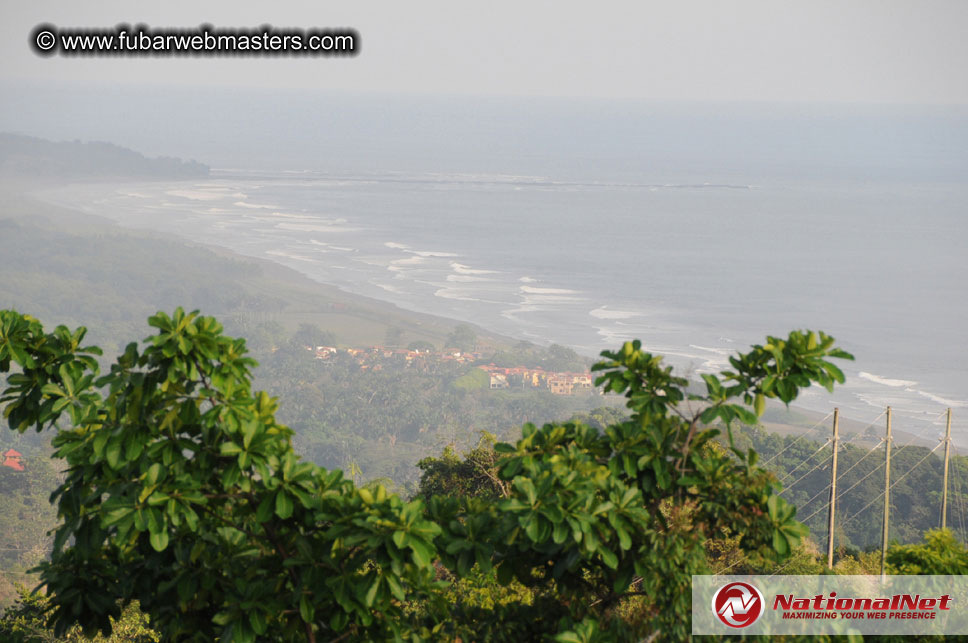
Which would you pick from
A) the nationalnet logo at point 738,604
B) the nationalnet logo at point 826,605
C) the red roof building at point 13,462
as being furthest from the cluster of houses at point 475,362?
the nationalnet logo at point 738,604

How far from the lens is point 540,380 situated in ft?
184

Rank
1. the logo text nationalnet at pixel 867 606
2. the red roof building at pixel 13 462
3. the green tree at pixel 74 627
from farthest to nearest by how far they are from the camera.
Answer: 1. the red roof building at pixel 13 462
2. the green tree at pixel 74 627
3. the logo text nationalnet at pixel 867 606

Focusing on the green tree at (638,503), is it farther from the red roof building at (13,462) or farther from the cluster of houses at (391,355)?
the cluster of houses at (391,355)

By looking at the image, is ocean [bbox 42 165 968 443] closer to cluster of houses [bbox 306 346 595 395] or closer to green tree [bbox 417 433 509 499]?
cluster of houses [bbox 306 346 595 395]

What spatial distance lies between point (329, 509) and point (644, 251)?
299ft

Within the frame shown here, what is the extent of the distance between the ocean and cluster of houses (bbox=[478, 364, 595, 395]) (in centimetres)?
445

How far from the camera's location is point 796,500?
26.8m

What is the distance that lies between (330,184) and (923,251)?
73576 millimetres

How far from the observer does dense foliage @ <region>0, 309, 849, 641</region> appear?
3416mm

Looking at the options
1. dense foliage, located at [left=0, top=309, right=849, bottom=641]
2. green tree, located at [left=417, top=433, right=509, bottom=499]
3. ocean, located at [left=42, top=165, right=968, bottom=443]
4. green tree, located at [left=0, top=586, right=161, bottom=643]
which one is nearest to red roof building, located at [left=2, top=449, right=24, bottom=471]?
green tree, located at [left=0, top=586, right=161, bottom=643]

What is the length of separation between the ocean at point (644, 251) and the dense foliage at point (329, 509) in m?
46.6

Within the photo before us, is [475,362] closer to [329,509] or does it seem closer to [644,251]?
[644,251]

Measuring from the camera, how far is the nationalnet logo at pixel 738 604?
A: 151 inches

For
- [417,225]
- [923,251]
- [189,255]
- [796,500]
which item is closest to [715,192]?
[923,251]
